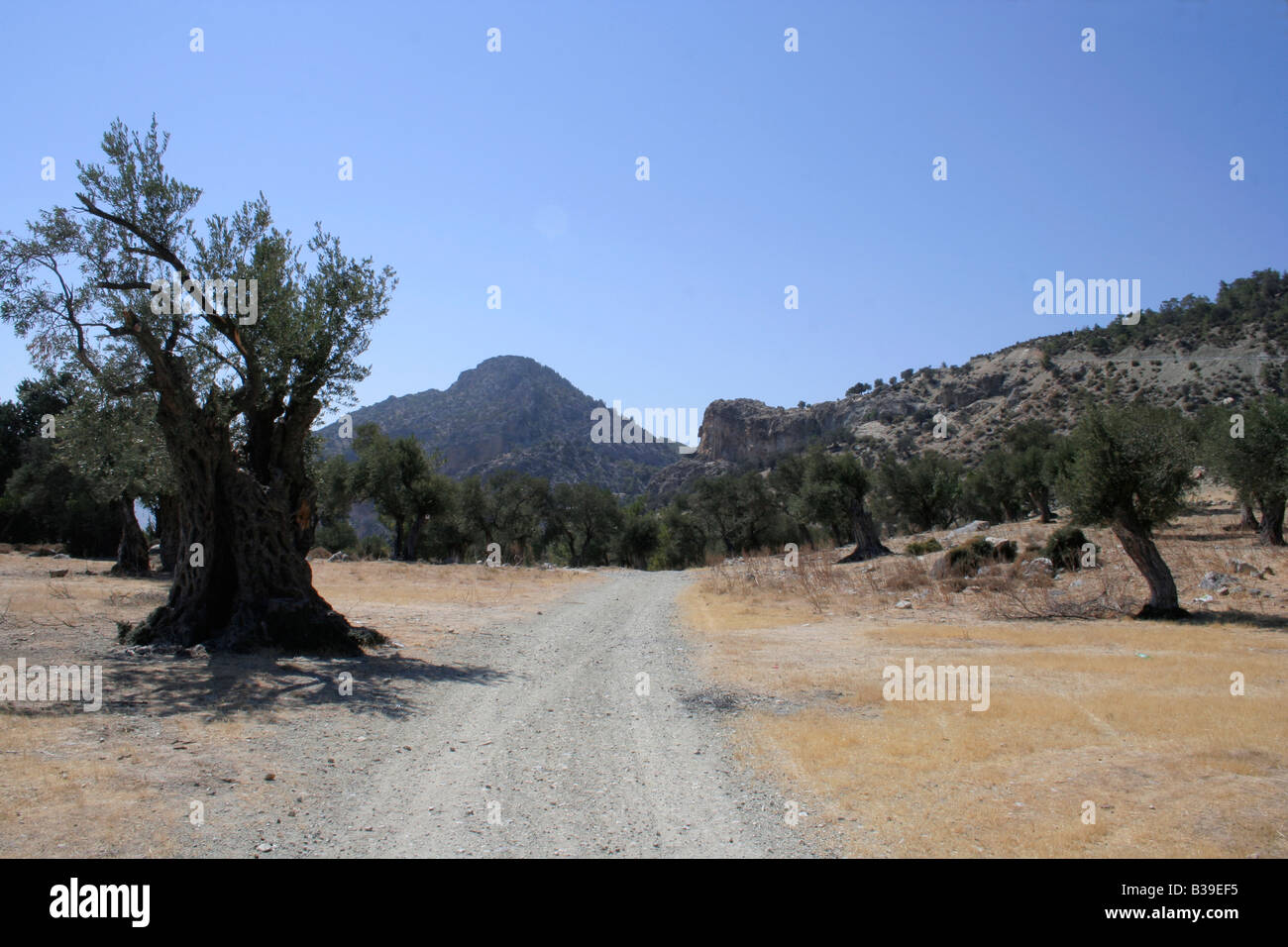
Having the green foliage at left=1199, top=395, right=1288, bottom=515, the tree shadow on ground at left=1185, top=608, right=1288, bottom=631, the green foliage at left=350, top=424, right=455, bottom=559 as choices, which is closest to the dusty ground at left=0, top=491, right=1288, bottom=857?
the tree shadow on ground at left=1185, top=608, right=1288, bottom=631

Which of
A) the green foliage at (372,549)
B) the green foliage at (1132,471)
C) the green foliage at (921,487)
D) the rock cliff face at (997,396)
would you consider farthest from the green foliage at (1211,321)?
the green foliage at (372,549)

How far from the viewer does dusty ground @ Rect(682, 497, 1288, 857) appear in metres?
5.71

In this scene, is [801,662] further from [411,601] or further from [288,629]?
[411,601]

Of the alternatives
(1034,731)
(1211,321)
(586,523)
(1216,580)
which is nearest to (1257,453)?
(1216,580)

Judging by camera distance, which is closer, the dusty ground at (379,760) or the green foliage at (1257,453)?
the dusty ground at (379,760)

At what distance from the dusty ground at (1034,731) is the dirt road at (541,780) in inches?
27.6

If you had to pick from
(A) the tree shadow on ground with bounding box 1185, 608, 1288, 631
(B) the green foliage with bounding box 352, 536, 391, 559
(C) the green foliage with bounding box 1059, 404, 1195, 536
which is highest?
(C) the green foliage with bounding box 1059, 404, 1195, 536

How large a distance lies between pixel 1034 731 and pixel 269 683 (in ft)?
33.9

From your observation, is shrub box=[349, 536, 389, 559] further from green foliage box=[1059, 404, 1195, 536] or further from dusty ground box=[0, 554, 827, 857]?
green foliage box=[1059, 404, 1195, 536]

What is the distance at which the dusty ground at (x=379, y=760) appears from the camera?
17.8 feet

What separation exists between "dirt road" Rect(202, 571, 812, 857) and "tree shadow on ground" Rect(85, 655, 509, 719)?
0.26m

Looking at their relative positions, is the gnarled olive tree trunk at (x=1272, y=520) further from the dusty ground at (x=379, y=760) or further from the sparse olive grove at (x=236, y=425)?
the dusty ground at (x=379, y=760)

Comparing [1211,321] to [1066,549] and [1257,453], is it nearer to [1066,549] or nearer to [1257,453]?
[1257,453]
